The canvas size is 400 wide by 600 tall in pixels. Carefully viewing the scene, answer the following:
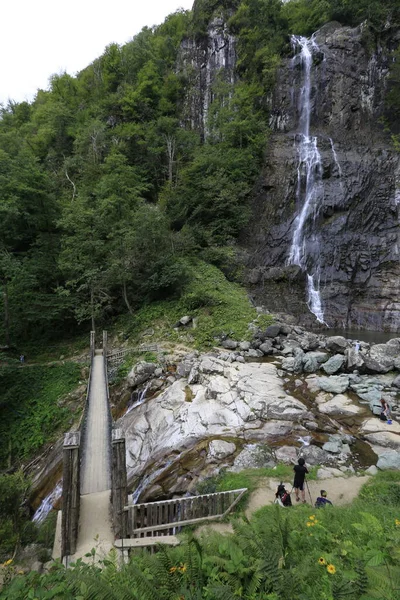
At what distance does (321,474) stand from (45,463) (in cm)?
940

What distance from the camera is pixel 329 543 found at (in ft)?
12.5

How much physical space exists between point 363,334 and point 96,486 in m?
19.2

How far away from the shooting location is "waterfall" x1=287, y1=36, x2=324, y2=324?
2311cm

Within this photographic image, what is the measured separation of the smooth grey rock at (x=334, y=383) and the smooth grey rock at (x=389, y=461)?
10.7 feet

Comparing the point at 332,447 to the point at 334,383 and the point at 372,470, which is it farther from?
the point at 334,383

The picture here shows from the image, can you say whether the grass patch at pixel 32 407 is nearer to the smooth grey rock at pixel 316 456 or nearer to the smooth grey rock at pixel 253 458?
the smooth grey rock at pixel 253 458

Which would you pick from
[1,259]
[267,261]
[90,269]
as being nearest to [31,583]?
[90,269]

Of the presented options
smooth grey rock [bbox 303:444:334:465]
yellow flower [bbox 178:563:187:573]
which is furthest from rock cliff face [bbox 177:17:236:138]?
yellow flower [bbox 178:563:187:573]

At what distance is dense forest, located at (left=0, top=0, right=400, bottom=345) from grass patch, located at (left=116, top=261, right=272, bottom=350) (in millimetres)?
1176

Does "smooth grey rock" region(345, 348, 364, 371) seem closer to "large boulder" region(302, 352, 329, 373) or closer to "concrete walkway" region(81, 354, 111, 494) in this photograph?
"large boulder" region(302, 352, 329, 373)

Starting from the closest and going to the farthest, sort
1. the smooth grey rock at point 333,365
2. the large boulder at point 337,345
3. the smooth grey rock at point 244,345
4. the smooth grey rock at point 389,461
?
the smooth grey rock at point 389,461 → the smooth grey rock at point 333,365 → the large boulder at point 337,345 → the smooth grey rock at point 244,345

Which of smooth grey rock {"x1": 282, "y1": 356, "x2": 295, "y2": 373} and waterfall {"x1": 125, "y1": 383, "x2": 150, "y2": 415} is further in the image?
smooth grey rock {"x1": 282, "y1": 356, "x2": 295, "y2": 373}

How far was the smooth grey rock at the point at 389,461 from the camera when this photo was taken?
7387 mm

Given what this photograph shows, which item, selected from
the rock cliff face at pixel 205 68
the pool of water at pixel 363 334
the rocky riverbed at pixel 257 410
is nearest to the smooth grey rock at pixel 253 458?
the rocky riverbed at pixel 257 410
